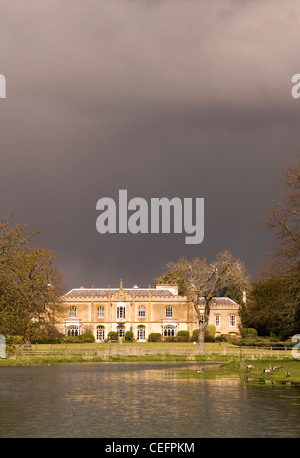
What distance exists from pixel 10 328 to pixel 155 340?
286 feet

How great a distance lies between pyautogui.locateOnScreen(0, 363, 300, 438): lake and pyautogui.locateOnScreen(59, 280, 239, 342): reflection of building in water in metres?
75.2

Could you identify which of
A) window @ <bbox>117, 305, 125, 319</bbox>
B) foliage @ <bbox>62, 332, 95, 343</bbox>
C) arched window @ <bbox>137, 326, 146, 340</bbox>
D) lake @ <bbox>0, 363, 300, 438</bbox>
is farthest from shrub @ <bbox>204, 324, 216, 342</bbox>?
lake @ <bbox>0, 363, 300, 438</bbox>

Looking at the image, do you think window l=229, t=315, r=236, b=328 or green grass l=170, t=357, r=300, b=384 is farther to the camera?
window l=229, t=315, r=236, b=328

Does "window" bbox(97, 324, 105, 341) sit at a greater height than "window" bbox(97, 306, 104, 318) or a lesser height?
lesser

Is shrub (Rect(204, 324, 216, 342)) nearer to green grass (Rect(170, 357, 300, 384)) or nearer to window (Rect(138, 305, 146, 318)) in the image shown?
window (Rect(138, 305, 146, 318))

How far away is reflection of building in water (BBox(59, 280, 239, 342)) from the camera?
11950 cm

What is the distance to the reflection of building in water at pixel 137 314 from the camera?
11950 cm

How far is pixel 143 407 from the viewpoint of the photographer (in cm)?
2894

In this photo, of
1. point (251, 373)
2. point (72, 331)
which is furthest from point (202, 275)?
point (72, 331)

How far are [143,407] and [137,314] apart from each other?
301ft

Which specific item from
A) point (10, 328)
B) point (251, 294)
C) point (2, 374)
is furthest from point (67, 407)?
point (251, 294)

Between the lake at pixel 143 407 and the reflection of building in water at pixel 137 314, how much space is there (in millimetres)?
75218

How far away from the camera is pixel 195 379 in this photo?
41.8 metres
